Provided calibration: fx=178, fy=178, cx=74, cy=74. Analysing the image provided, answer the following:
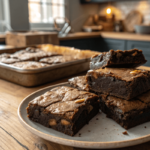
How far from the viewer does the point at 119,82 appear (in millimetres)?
758

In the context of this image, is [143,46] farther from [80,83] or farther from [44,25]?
[80,83]

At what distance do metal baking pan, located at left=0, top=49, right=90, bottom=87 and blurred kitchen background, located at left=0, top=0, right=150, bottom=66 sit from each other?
1.49m

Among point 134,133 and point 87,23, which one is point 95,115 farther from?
point 87,23

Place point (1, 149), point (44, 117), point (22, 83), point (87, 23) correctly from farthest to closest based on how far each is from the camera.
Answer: point (87, 23) < point (22, 83) < point (44, 117) < point (1, 149)

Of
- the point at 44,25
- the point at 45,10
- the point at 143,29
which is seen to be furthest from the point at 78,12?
the point at 143,29

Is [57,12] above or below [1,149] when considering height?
above

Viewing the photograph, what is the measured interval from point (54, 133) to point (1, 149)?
18 centimetres

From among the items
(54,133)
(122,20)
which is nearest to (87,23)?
(122,20)

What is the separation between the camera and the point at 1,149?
1.88 feet

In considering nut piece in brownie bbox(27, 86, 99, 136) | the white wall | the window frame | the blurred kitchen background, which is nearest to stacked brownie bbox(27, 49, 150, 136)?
nut piece in brownie bbox(27, 86, 99, 136)

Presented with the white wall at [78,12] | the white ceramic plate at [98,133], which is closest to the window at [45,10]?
the white wall at [78,12]

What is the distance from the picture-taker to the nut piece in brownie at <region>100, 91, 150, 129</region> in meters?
0.69

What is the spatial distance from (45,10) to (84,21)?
1.18 m

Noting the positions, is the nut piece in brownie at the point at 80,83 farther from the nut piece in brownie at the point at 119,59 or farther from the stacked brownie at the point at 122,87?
the nut piece in brownie at the point at 119,59
